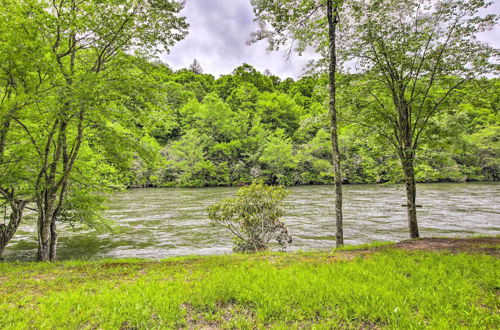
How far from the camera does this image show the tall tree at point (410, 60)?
358 inches

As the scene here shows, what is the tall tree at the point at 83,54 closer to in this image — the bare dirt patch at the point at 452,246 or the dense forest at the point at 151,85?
the dense forest at the point at 151,85

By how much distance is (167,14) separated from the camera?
375 inches

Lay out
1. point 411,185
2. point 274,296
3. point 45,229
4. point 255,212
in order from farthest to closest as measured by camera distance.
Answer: point 255,212
point 411,185
point 45,229
point 274,296

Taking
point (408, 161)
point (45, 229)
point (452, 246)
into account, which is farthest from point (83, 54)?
point (452, 246)

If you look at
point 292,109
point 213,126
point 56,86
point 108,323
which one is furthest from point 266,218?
point 292,109

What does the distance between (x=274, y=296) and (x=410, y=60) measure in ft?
31.0

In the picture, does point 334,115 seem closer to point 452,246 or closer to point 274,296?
point 452,246

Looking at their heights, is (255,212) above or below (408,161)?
below

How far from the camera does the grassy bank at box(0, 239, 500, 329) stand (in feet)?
12.5

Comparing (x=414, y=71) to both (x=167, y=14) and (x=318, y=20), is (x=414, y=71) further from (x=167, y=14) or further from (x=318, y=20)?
(x=167, y=14)

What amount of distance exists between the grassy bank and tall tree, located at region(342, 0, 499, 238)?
213 inches

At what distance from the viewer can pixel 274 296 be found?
4.46 meters

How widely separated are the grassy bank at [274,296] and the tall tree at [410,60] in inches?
213

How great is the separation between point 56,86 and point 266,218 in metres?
7.90
